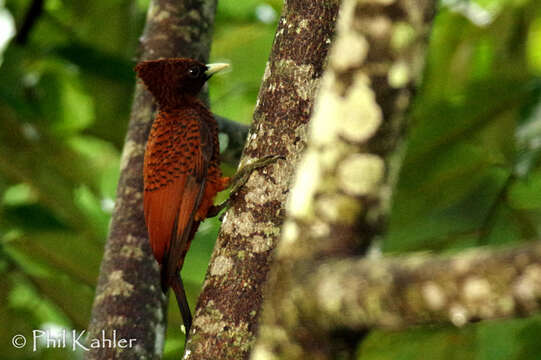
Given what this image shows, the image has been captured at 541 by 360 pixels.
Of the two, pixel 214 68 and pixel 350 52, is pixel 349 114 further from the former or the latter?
pixel 214 68

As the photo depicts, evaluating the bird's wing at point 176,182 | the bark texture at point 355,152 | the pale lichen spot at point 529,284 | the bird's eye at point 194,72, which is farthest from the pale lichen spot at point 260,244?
the bird's eye at point 194,72

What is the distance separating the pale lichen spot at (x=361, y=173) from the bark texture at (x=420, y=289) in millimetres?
126

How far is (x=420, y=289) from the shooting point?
103 cm

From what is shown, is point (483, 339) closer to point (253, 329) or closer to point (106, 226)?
point (253, 329)

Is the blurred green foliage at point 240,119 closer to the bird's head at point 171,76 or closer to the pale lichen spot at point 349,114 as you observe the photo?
the bird's head at point 171,76

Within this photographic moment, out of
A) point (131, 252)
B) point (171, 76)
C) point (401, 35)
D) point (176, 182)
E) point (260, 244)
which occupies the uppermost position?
point (401, 35)

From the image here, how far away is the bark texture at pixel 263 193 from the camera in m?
2.24

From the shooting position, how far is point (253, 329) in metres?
2.26

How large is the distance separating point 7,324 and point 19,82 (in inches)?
54.7

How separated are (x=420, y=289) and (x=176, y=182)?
255 cm

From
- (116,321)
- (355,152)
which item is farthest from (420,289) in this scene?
(116,321)

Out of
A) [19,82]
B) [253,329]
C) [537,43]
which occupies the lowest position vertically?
[253,329]

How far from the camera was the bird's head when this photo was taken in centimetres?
361

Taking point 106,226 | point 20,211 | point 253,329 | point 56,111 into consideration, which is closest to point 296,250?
point 253,329
